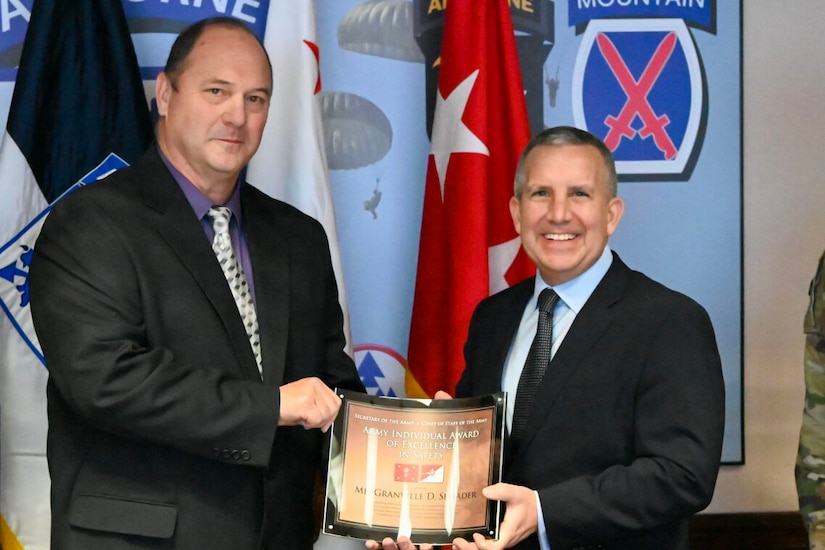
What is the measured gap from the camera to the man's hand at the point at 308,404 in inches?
82.8

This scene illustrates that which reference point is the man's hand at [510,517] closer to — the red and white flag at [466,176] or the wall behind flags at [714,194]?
the red and white flag at [466,176]

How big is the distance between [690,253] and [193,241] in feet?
6.79

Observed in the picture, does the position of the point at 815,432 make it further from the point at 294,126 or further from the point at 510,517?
the point at 294,126

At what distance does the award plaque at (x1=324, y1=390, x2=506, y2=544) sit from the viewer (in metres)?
2.13

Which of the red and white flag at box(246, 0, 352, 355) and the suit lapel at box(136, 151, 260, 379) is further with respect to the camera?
the red and white flag at box(246, 0, 352, 355)

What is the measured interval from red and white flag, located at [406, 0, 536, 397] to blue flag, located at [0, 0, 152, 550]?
99 centimetres

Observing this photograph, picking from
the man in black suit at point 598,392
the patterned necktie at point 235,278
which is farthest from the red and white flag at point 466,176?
the patterned necktie at point 235,278

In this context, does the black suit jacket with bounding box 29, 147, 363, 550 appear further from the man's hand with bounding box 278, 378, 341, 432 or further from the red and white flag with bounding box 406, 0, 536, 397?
the red and white flag with bounding box 406, 0, 536, 397

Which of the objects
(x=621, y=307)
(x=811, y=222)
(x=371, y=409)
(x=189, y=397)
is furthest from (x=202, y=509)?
(x=811, y=222)

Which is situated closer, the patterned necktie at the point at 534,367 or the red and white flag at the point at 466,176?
the patterned necktie at the point at 534,367

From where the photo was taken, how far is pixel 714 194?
3.63 meters

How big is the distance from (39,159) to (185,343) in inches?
42.6

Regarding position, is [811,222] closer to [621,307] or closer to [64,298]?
[621,307]

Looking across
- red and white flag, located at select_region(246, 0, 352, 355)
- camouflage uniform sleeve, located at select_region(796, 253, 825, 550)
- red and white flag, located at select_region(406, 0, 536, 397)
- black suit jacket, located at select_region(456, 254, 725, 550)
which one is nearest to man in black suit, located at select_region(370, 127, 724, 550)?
black suit jacket, located at select_region(456, 254, 725, 550)
